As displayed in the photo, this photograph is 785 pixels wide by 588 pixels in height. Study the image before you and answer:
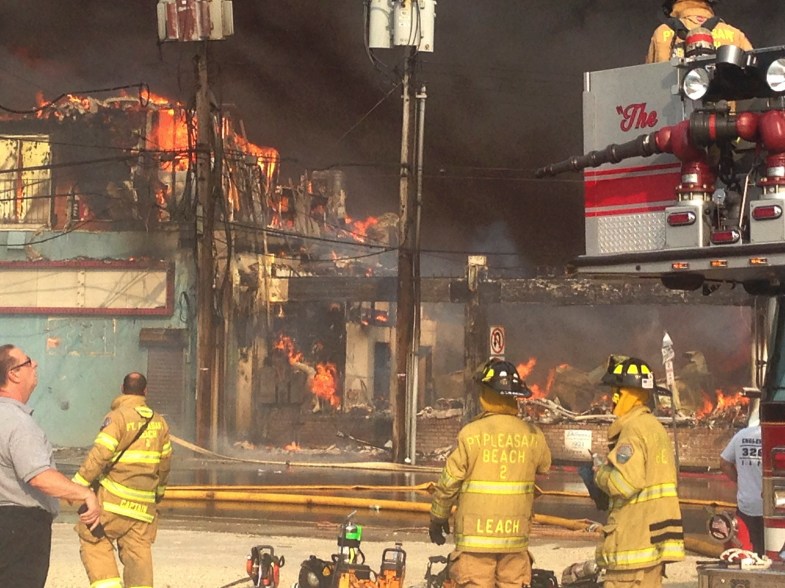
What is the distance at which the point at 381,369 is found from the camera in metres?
34.9

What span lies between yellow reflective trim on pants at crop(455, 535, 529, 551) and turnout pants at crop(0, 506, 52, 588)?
81.2 inches

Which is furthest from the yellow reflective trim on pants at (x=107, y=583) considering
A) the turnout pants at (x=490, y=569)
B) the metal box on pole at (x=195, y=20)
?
the metal box on pole at (x=195, y=20)

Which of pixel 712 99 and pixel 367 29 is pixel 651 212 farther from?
pixel 367 29

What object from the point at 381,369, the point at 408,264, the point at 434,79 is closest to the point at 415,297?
the point at 408,264

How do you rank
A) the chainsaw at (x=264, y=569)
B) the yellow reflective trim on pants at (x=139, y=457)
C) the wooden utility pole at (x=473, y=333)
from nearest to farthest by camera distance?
1. the yellow reflective trim on pants at (x=139, y=457)
2. the chainsaw at (x=264, y=569)
3. the wooden utility pole at (x=473, y=333)

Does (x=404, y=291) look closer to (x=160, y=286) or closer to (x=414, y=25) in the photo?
(x=414, y=25)

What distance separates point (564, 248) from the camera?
38156 millimetres

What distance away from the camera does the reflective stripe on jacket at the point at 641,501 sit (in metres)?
6.38

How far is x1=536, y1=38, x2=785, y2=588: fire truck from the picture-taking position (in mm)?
6262

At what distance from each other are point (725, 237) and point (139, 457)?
12.4 feet

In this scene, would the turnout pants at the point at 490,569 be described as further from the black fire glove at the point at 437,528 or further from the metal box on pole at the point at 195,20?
the metal box on pole at the point at 195,20

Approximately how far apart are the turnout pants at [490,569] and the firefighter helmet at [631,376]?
105 centimetres

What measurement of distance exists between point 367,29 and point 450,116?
13259 millimetres

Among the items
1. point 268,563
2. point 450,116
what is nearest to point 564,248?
point 450,116
